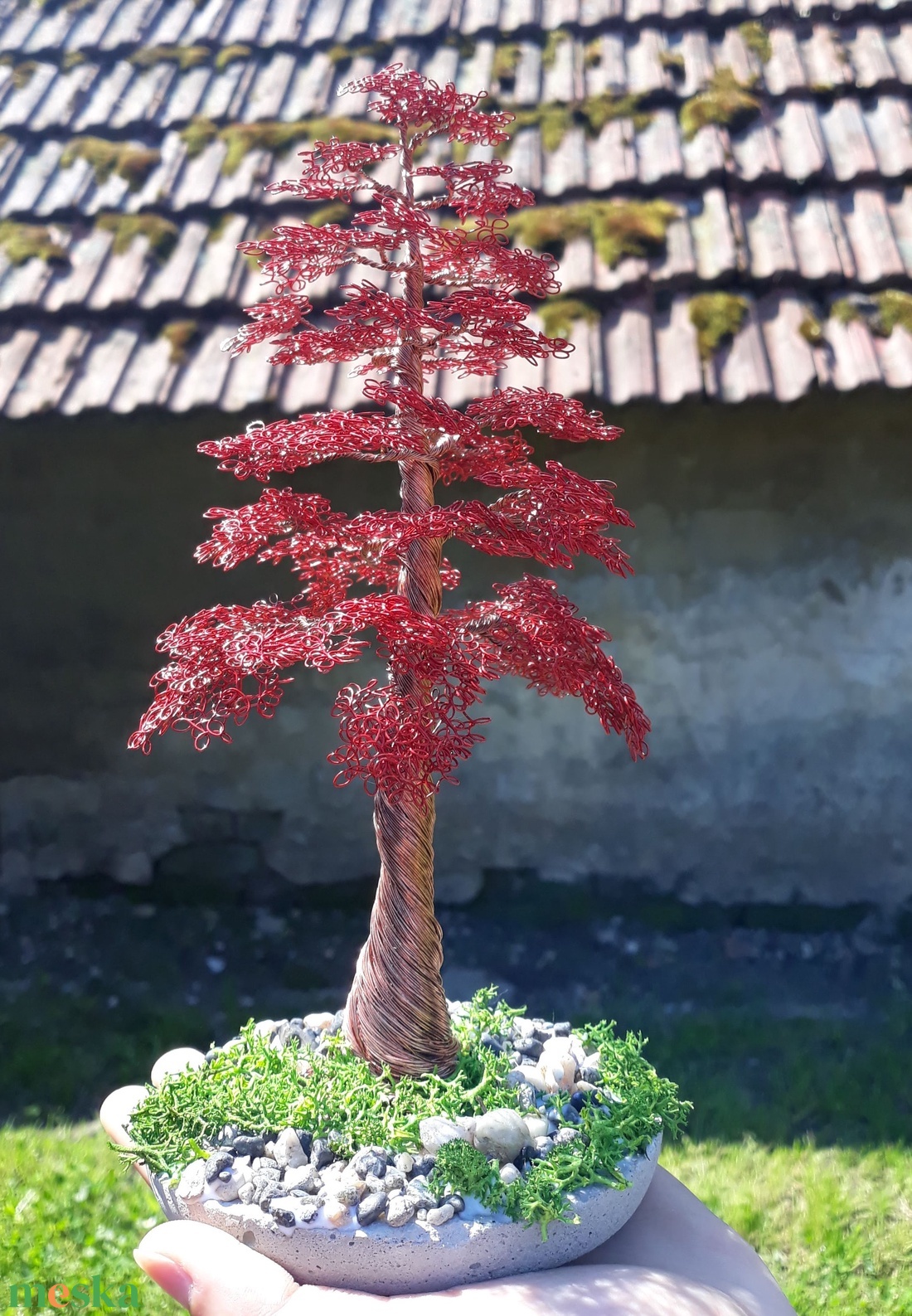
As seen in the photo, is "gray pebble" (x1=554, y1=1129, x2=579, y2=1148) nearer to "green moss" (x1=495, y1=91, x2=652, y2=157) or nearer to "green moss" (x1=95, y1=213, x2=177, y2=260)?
"green moss" (x1=95, y1=213, x2=177, y2=260)

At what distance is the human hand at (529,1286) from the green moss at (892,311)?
2.64m

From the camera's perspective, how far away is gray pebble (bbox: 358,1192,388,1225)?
1.56m

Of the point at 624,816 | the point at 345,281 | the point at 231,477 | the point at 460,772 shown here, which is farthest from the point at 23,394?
the point at 624,816

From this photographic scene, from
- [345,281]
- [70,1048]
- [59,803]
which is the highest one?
[345,281]

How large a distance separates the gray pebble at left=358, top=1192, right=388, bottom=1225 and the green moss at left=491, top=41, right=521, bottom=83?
3.78 m

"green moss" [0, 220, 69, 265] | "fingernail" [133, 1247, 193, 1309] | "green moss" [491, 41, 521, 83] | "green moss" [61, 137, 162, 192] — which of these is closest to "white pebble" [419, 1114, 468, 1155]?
"fingernail" [133, 1247, 193, 1309]

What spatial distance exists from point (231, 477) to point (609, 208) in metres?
1.65

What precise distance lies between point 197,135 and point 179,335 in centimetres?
103

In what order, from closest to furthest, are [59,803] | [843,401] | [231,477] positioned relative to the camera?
1. [843,401]
2. [231,477]
3. [59,803]

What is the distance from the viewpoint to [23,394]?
338 cm

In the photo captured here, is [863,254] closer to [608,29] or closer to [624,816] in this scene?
[608,29]

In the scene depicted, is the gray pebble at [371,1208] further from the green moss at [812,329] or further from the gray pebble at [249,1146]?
the green moss at [812,329]

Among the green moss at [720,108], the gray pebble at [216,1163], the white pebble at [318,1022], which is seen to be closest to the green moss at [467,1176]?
the gray pebble at [216,1163]

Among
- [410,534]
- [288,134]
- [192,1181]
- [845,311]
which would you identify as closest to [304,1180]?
[192,1181]
